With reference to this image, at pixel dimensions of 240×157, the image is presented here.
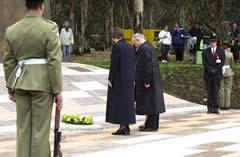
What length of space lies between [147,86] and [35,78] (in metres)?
5.79

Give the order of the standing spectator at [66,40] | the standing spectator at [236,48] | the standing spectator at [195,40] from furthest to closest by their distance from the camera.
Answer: the standing spectator at [66,40]
the standing spectator at [236,48]
the standing spectator at [195,40]

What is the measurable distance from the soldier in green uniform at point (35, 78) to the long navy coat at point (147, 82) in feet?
18.4

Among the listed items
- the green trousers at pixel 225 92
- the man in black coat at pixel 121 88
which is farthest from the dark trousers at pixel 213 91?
the man in black coat at pixel 121 88

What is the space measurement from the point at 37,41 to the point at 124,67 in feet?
16.3

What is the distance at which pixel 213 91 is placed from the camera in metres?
16.8

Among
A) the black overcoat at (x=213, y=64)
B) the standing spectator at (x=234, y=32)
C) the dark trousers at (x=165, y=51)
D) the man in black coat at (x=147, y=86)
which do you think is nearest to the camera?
the man in black coat at (x=147, y=86)

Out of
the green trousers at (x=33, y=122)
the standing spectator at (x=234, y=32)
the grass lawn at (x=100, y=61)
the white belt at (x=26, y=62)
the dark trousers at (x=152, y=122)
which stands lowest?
the grass lawn at (x=100, y=61)

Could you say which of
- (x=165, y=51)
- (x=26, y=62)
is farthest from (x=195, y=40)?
(x=26, y=62)

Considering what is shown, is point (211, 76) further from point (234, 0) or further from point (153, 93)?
point (234, 0)

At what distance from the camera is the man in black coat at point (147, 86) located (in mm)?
12547

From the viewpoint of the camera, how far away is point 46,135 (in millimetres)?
7020

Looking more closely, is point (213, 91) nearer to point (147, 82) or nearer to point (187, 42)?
point (147, 82)

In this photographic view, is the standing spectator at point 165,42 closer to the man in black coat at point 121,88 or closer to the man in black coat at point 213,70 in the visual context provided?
the man in black coat at point 213,70

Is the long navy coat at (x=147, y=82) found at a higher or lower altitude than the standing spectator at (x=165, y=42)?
higher
